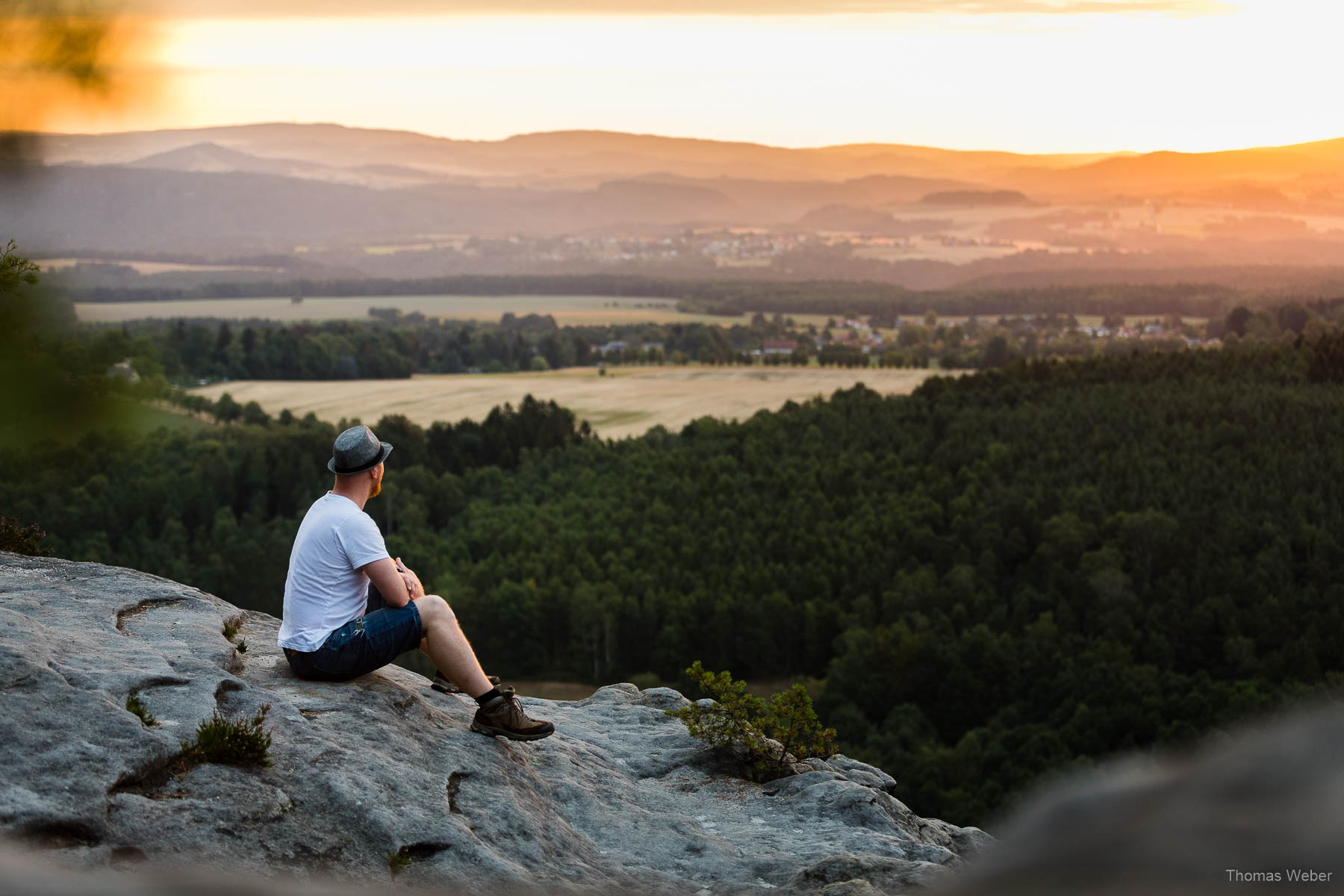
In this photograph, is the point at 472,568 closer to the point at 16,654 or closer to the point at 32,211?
the point at 32,211

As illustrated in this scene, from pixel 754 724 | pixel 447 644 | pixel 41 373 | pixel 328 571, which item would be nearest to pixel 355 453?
pixel 328 571

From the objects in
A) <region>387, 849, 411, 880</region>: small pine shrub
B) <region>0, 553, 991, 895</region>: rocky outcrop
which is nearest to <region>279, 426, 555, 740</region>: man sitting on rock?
<region>0, 553, 991, 895</region>: rocky outcrop

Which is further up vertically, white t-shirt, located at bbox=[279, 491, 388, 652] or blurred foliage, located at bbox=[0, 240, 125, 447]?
blurred foliage, located at bbox=[0, 240, 125, 447]

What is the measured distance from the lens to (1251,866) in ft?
9.46

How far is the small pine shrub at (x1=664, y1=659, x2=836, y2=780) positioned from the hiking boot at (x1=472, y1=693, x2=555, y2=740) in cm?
254

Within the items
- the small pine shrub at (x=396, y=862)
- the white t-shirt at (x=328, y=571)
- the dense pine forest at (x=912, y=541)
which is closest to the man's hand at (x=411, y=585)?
the white t-shirt at (x=328, y=571)

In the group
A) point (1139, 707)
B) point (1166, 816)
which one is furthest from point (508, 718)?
point (1139, 707)

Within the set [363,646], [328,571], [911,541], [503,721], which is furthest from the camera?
[911,541]

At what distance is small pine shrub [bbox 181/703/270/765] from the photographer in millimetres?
8406

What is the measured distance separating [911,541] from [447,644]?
82406 millimetres

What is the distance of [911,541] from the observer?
89938mm

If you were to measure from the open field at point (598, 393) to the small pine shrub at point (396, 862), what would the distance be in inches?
5102

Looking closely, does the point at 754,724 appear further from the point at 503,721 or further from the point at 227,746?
the point at 227,746

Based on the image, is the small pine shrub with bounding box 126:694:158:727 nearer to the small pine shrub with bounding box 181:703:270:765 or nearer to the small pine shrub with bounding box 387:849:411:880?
the small pine shrub with bounding box 181:703:270:765
